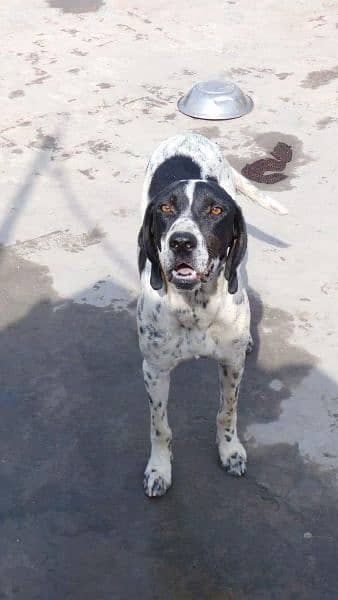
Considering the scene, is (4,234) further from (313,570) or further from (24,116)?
(313,570)

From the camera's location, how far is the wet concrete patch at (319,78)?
8695 millimetres

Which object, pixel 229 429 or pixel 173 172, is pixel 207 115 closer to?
pixel 173 172

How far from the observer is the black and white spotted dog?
11.0ft

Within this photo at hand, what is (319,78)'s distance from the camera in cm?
Answer: 882

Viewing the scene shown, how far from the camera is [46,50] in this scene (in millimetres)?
9867

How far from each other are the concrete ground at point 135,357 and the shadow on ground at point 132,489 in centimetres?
1

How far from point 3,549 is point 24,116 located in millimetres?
5491

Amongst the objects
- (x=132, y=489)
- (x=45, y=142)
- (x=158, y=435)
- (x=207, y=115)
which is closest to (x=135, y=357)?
(x=158, y=435)

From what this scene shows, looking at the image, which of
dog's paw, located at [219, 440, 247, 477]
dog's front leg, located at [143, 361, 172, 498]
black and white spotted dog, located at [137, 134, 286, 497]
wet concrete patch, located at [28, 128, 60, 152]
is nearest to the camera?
black and white spotted dog, located at [137, 134, 286, 497]

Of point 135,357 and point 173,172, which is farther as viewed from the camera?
point 135,357

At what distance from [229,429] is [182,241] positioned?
1483 mm

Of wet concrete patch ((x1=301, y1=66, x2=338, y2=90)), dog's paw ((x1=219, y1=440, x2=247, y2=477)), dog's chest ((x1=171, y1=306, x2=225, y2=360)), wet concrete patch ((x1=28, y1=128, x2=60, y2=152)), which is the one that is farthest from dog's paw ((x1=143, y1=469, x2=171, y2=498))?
wet concrete patch ((x1=301, y1=66, x2=338, y2=90))

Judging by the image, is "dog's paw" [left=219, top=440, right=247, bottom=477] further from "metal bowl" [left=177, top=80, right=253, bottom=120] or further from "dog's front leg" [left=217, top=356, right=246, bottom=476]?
"metal bowl" [left=177, top=80, right=253, bottom=120]

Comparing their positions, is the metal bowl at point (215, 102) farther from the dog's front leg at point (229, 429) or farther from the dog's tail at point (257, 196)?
the dog's front leg at point (229, 429)
